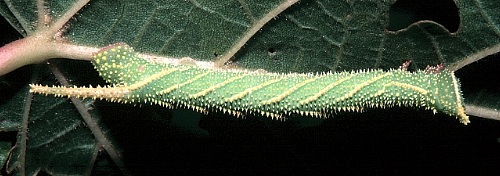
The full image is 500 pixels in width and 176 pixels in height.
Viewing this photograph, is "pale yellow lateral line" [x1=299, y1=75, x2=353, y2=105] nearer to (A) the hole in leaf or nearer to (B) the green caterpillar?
(B) the green caterpillar

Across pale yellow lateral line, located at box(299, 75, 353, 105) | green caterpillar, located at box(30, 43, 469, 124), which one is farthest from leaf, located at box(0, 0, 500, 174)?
pale yellow lateral line, located at box(299, 75, 353, 105)

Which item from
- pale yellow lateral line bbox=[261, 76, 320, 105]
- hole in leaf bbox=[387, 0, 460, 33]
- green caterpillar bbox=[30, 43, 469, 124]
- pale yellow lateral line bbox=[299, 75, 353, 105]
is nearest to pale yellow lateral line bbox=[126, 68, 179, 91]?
green caterpillar bbox=[30, 43, 469, 124]

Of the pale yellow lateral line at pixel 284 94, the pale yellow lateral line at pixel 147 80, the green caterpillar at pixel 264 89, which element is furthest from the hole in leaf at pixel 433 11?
the pale yellow lateral line at pixel 147 80

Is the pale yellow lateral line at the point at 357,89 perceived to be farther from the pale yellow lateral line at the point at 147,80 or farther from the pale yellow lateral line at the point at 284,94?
the pale yellow lateral line at the point at 147,80

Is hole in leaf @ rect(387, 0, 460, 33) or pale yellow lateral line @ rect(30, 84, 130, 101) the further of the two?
hole in leaf @ rect(387, 0, 460, 33)

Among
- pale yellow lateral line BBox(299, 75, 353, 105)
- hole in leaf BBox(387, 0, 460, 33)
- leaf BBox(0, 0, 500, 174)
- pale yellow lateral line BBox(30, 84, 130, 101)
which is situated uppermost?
hole in leaf BBox(387, 0, 460, 33)

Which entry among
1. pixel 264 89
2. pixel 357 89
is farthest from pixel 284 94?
pixel 357 89

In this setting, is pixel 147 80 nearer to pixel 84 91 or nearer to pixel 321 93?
pixel 84 91

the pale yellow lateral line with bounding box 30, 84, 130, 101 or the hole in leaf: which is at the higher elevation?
the hole in leaf

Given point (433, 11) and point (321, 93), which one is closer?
point (321, 93)
